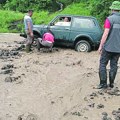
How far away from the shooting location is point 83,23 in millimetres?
16297

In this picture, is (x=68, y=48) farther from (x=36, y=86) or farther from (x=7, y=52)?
(x=36, y=86)

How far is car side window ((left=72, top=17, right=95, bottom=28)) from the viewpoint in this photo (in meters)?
16.2

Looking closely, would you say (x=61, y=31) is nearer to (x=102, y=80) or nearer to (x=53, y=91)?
(x=53, y=91)

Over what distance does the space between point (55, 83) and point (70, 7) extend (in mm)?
23185

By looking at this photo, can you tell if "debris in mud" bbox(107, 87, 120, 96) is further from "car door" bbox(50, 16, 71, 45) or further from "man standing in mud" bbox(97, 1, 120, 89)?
"car door" bbox(50, 16, 71, 45)

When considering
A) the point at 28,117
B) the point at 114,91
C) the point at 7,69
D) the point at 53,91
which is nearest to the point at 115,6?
the point at 114,91

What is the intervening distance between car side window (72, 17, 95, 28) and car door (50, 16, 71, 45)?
29 centimetres

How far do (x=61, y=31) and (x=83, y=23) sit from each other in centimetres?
96

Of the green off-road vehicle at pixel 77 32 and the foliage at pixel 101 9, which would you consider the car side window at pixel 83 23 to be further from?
the foliage at pixel 101 9

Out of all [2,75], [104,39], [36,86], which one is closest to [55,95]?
[36,86]

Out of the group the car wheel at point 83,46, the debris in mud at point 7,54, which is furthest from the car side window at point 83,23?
the debris in mud at point 7,54

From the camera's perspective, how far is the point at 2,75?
11.3 metres

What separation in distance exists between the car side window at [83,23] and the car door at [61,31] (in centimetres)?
29

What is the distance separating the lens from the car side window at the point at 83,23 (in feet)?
53.1
